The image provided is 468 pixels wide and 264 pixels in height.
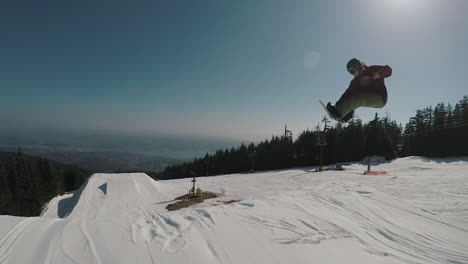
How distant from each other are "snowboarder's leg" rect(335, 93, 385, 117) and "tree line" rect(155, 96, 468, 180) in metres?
34.9

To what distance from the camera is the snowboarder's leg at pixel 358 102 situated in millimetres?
5174

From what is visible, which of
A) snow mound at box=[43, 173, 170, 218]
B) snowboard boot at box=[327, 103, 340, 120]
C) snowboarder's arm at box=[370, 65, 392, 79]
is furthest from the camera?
snow mound at box=[43, 173, 170, 218]

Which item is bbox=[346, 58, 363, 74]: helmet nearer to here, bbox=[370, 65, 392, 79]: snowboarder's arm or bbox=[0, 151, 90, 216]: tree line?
bbox=[370, 65, 392, 79]: snowboarder's arm

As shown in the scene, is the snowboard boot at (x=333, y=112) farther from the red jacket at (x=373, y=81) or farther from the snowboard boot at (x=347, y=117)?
the red jacket at (x=373, y=81)

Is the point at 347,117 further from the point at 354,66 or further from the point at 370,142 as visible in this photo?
the point at 370,142

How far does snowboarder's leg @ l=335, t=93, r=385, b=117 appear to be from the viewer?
17.0 feet

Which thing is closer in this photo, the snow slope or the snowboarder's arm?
the snow slope

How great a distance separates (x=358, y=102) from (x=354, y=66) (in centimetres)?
86

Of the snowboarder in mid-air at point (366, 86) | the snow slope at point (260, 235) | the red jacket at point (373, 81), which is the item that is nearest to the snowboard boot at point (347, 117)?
the snowboarder in mid-air at point (366, 86)

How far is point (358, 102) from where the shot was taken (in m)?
5.36

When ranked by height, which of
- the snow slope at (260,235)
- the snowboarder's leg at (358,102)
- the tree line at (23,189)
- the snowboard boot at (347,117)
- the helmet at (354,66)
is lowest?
the tree line at (23,189)

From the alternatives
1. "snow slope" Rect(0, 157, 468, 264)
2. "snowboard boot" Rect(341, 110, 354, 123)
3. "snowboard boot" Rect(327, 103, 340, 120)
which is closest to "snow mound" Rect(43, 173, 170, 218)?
"snow slope" Rect(0, 157, 468, 264)

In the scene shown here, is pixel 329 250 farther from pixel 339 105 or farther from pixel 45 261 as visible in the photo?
pixel 45 261

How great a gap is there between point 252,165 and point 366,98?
2059 inches
